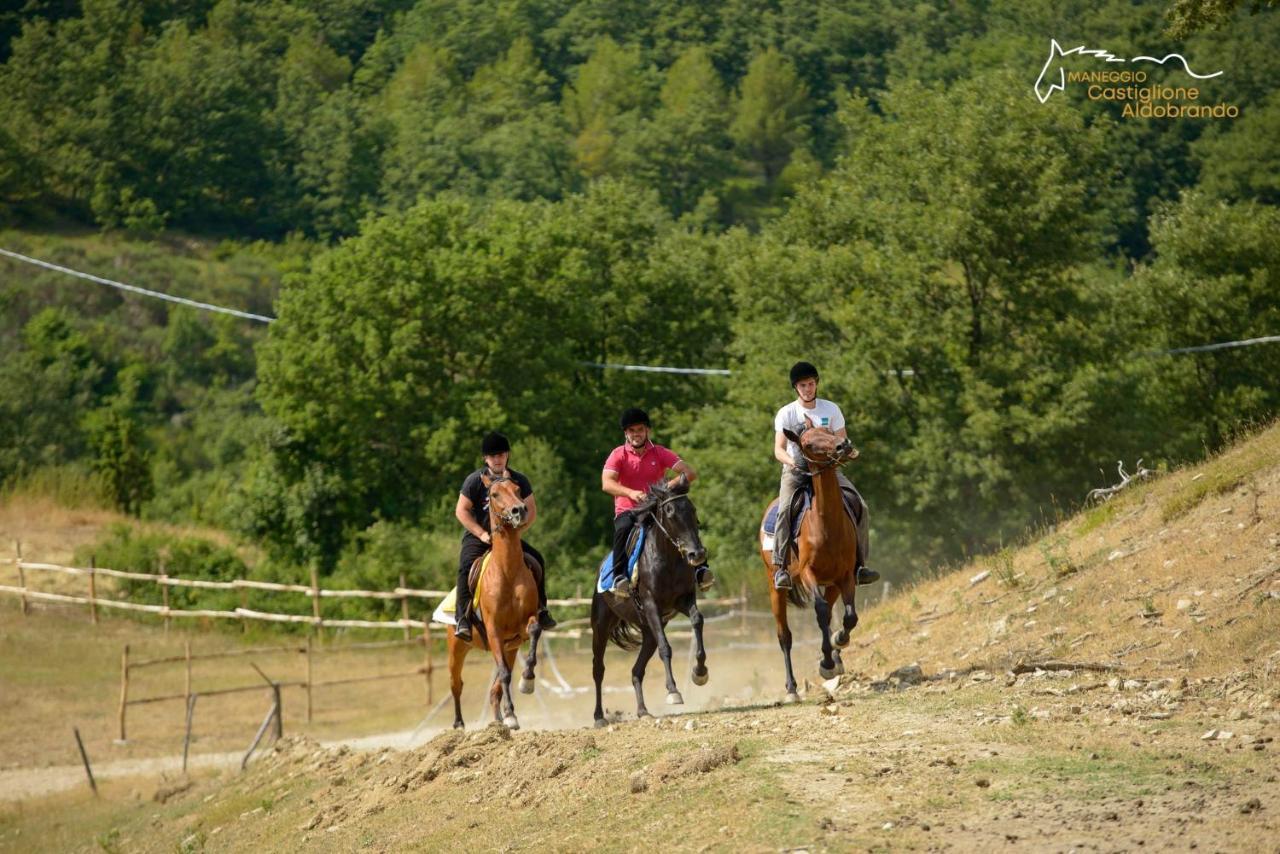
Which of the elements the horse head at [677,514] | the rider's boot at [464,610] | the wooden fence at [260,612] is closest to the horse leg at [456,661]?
the rider's boot at [464,610]

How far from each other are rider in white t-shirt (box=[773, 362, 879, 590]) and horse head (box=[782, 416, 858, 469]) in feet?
0.75

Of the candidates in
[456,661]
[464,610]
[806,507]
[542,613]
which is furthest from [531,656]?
[806,507]

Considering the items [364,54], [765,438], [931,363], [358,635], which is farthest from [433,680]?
[364,54]

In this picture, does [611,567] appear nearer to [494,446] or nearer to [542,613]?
[542,613]

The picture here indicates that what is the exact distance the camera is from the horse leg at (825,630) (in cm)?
1652

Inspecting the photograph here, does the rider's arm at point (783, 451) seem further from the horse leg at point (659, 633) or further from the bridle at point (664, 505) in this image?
the horse leg at point (659, 633)

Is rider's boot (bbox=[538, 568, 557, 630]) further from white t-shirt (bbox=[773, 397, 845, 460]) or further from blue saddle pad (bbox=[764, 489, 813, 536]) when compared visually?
white t-shirt (bbox=[773, 397, 845, 460])

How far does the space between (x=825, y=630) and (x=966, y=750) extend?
3538 millimetres

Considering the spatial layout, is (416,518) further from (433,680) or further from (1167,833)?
(1167,833)

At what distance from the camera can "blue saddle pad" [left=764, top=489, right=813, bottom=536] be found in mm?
16969

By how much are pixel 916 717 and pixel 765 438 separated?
27861mm

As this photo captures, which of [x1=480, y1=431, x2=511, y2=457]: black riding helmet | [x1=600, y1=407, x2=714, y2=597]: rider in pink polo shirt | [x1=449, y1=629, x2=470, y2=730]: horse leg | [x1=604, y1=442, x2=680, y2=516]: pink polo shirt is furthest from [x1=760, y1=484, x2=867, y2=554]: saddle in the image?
[x1=449, y1=629, x2=470, y2=730]: horse leg

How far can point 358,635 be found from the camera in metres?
42.8

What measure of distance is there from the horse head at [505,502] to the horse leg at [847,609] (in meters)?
3.18
